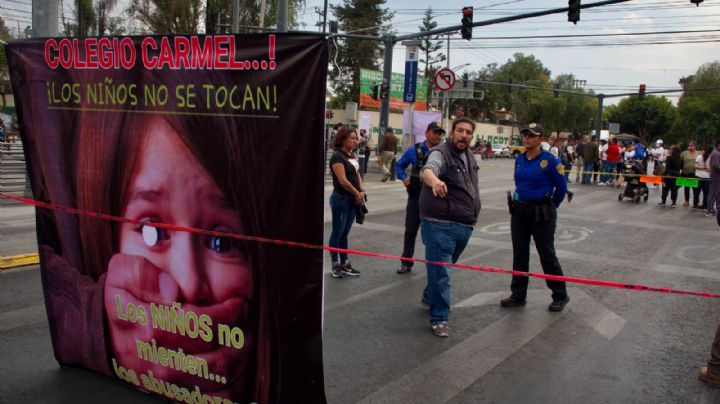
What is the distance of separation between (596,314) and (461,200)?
207 cm

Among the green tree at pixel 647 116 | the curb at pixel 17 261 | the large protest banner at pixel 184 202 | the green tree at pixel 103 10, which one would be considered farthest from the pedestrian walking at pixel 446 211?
the green tree at pixel 647 116

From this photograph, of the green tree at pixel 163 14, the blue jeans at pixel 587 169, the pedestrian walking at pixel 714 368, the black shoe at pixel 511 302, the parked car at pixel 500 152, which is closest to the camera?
the pedestrian walking at pixel 714 368

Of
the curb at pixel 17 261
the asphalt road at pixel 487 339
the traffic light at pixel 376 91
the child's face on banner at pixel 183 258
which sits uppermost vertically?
the traffic light at pixel 376 91

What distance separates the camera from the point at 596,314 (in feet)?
18.8

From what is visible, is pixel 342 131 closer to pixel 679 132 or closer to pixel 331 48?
pixel 331 48

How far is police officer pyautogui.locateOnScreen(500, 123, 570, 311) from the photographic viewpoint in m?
5.56

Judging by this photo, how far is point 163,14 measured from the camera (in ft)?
84.3

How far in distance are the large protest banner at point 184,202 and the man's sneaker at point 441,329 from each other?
2187 mm

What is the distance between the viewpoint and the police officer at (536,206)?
219 inches

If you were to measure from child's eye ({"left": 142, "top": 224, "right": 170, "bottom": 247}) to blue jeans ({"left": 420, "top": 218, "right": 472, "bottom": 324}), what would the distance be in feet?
7.78

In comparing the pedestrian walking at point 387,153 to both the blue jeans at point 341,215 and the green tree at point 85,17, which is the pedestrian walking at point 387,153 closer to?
the blue jeans at point 341,215

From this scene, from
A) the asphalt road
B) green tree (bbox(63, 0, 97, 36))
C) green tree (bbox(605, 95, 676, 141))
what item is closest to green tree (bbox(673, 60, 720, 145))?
green tree (bbox(605, 95, 676, 141))

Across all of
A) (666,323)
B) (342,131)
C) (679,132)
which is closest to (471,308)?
(666,323)

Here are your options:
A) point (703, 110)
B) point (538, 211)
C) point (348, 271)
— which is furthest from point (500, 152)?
point (538, 211)
